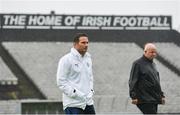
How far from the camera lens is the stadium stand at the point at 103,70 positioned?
128 feet

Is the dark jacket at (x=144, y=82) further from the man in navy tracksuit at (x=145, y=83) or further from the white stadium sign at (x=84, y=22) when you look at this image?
the white stadium sign at (x=84, y=22)

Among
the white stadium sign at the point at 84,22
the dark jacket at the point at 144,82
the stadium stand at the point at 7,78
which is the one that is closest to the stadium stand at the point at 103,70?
the stadium stand at the point at 7,78

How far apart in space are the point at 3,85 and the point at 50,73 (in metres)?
4.08

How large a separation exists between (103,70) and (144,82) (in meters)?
36.8

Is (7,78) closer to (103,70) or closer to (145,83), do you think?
(103,70)

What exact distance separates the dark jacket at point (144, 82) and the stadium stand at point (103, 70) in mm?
26743

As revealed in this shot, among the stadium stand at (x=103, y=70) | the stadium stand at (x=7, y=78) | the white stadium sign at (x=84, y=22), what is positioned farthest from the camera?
the white stadium sign at (x=84, y=22)

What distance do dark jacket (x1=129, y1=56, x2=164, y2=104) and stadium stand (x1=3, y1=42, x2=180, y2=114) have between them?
87.7ft

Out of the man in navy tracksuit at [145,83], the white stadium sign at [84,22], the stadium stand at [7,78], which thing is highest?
the white stadium sign at [84,22]

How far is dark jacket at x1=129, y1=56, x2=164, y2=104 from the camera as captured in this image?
894cm

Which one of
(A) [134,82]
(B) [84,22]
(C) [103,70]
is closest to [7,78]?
(C) [103,70]

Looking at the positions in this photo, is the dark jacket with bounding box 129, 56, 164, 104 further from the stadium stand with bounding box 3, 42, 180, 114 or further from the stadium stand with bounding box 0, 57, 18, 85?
the stadium stand with bounding box 0, 57, 18, 85

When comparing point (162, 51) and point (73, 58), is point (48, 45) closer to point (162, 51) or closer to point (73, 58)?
point (162, 51)

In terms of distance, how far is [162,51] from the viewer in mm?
50781
